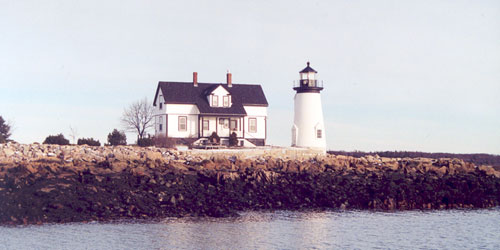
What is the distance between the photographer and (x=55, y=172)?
2356 centimetres

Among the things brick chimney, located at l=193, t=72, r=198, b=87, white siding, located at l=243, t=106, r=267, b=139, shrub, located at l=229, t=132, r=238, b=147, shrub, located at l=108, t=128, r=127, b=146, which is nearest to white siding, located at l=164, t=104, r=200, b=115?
brick chimney, located at l=193, t=72, r=198, b=87

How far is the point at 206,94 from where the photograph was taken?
4450cm

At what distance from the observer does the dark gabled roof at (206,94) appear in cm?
4366

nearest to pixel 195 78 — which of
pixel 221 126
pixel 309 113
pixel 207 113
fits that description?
pixel 207 113

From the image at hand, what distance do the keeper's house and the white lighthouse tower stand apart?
3.77 m

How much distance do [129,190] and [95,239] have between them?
201 inches

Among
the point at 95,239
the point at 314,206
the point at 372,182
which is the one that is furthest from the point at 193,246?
the point at 372,182

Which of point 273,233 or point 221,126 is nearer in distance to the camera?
point 273,233

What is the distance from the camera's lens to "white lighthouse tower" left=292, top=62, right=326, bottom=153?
4219 cm

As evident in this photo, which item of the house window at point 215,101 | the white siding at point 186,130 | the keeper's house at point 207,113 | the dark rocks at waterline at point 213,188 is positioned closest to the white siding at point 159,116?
the keeper's house at point 207,113

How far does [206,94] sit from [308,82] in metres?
7.31

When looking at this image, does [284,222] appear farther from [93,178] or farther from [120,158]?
[120,158]

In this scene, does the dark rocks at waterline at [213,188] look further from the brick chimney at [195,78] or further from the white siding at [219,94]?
the brick chimney at [195,78]

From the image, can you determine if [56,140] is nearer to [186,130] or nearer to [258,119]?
[186,130]
